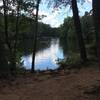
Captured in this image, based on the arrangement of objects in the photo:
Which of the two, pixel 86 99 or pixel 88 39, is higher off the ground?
pixel 88 39

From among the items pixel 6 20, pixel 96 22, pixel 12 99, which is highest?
pixel 6 20

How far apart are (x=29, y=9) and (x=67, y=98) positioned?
11872mm

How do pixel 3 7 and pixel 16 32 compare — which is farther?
pixel 16 32

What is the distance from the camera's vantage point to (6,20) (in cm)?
1895

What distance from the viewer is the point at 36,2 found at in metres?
19.2

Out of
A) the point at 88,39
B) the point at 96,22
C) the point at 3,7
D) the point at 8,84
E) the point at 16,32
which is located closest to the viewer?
the point at 96,22

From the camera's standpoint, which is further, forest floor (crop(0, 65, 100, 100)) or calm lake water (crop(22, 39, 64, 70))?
calm lake water (crop(22, 39, 64, 70))

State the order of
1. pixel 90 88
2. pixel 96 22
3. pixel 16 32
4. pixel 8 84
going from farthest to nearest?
pixel 16 32
pixel 8 84
pixel 90 88
pixel 96 22

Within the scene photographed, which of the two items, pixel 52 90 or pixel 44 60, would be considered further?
pixel 44 60

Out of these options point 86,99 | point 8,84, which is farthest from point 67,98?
point 8,84

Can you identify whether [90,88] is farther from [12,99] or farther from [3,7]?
[3,7]

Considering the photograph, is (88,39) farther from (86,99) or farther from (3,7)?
(86,99)

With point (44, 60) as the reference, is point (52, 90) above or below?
below

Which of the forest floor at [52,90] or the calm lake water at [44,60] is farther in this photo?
the calm lake water at [44,60]
